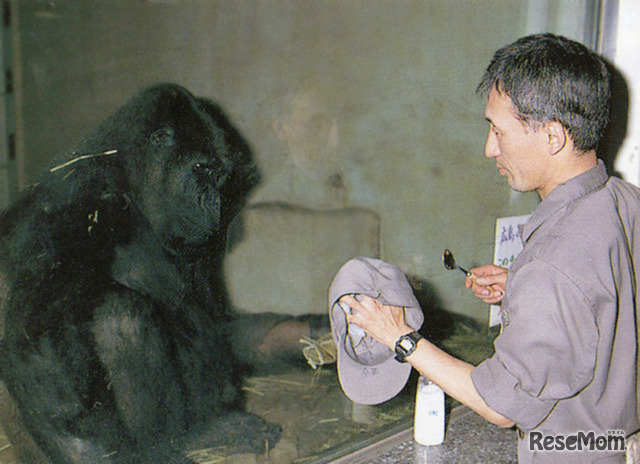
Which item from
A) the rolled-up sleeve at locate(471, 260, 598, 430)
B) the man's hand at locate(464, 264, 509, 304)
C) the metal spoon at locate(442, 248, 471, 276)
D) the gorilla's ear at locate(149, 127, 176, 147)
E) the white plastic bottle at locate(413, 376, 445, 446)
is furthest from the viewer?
the metal spoon at locate(442, 248, 471, 276)

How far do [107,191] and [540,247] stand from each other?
89cm

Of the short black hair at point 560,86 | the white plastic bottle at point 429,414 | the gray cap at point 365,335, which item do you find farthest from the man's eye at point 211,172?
the white plastic bottle at point 429,414

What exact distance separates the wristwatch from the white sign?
3.18ft

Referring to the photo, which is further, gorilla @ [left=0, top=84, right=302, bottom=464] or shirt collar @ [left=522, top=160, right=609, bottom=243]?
shirt collar @ [left=522, top=160, right=609, bottom=243]

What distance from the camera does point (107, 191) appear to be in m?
1.20

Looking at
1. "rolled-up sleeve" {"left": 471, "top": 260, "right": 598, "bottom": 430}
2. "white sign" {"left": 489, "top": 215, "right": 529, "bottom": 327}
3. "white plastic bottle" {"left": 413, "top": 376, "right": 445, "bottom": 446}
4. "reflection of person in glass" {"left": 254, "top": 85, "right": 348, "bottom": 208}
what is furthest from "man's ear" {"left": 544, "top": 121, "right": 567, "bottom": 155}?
"white sign" {"left": 489, "top": 215, "right": 529, "bottom": 327}

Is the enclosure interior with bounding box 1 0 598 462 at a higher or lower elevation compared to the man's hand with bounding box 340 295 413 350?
higher

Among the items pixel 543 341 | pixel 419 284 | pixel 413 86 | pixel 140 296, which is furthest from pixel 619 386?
pixel 413 86

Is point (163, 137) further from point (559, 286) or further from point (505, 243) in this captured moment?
point (505, 243)

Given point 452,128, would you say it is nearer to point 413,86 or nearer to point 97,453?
point 413,86

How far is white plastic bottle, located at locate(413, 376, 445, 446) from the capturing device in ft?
5.66

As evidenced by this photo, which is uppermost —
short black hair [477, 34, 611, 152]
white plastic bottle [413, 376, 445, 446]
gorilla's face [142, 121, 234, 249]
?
short black hair [477, 34, 611, 152]

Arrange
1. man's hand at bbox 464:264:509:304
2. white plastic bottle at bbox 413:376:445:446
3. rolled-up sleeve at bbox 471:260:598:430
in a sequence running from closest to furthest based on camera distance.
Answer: rolled-up sleeve at bbox 471:260:598:430 < white plastic bottle at bbox 413:376:445:446 < man's hand at bbox 464:264:509:304

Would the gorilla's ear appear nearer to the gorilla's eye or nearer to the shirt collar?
the gorilla's eye
